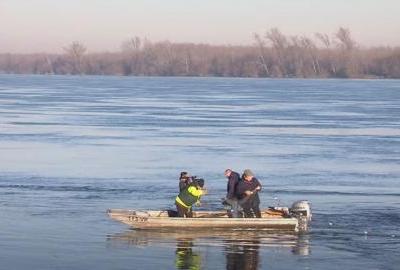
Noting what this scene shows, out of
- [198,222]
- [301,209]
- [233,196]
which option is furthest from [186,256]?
[301,209]

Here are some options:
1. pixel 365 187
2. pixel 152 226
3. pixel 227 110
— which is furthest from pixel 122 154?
pixel 227 110

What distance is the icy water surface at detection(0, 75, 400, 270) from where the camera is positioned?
20750mm

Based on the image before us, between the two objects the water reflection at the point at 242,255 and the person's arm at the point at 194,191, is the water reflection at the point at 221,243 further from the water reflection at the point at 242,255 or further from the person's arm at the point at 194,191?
the person's arm at the point at 194,191

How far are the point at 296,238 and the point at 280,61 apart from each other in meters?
152

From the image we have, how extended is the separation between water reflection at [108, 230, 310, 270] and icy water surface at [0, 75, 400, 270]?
0.03 m

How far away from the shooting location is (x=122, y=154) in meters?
39.2

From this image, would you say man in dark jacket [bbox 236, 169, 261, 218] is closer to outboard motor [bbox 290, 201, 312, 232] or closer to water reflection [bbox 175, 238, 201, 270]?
outboard motor [bbox 290, 201, 312, 232]

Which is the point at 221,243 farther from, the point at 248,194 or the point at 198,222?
the point at 248,194

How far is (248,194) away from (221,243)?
1.88 metres

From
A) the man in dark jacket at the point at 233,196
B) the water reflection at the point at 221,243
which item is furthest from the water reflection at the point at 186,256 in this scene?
the man in dark jacket at the point at 233,196

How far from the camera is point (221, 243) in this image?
22.2 m

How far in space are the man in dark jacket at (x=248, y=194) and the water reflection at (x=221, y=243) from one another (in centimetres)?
60

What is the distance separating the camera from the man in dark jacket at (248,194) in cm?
2364

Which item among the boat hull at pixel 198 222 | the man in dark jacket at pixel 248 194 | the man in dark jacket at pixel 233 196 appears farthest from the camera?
the man in dark jacket at pixel 233 196
